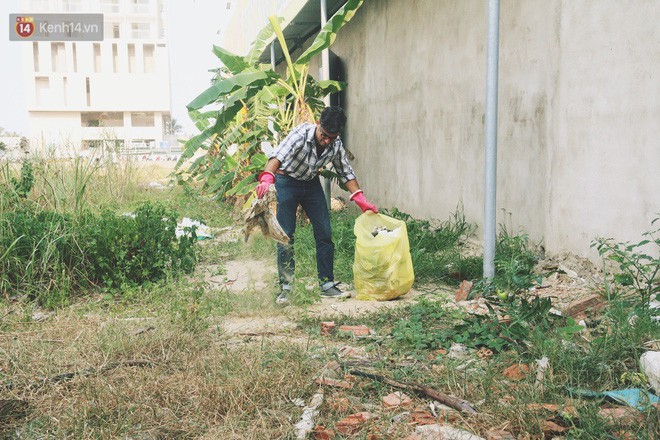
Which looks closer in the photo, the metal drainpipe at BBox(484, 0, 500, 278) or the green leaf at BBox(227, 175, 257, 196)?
the metal drainpipe at BBox(484, 0, 500, 278)

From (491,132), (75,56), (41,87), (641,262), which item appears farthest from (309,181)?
(41,87)

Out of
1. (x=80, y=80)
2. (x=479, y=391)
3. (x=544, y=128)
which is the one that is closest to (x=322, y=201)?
(x=544, y=128)

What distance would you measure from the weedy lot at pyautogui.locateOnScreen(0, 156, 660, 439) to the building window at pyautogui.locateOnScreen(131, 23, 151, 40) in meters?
57.1

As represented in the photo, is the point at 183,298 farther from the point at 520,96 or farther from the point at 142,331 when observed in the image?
the point at 520,96

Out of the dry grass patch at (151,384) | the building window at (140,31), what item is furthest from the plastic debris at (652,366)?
the building window at (140,31)

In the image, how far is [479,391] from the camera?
9.69 feet

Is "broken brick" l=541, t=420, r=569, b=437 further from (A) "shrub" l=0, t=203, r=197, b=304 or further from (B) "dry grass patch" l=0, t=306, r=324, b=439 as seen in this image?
(A) "shrub" l=0, t=203, r=197, b=304

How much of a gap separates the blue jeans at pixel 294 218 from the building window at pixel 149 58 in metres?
56.0

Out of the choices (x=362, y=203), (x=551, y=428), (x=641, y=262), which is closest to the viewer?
(x=551, y=428)

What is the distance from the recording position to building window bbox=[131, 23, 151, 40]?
191 feet

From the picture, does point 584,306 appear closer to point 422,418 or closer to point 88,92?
point 422,418

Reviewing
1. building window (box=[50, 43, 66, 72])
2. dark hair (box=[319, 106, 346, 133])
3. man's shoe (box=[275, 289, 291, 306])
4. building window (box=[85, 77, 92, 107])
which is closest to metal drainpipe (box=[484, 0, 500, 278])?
dark hair (box=[319, 106, 346, 133])

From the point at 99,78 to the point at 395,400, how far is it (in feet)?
189

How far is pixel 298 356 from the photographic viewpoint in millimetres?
3334
